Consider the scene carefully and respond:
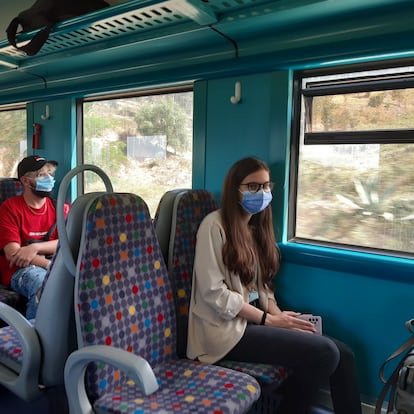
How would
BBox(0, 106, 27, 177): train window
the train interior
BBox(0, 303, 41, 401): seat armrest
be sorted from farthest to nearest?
BBox(0, 106, 27, 177): train window
the train interior
BBox(0, 303, 41, 401): seat armrest

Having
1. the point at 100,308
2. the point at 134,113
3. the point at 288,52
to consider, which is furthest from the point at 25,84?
the point at 100,308

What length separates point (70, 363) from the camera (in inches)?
58.9

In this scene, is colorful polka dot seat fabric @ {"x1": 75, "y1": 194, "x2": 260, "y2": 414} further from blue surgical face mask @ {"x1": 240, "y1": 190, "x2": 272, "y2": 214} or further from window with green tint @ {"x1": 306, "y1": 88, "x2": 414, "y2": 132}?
window with green tint @ {"x1": 306, "y1": 88, "x2": 414, "y2": 132}

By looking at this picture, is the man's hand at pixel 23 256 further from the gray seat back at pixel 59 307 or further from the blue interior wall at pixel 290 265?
the blue interior wall at pixel 290 265

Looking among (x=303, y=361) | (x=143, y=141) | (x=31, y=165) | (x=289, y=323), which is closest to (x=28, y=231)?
(x=31, y=165)

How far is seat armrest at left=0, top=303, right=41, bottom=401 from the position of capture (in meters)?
1.74

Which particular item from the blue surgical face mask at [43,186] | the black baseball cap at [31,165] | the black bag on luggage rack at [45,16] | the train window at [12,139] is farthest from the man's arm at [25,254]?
the train window at [12,139]

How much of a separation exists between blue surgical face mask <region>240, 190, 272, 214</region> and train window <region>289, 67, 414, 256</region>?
412 mm

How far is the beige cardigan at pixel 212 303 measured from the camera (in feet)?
6.33

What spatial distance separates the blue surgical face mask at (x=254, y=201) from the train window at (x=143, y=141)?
0.89 metres

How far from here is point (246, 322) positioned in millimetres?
2020

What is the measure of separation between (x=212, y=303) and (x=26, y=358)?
30.8 inches

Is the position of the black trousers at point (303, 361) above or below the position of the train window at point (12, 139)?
below

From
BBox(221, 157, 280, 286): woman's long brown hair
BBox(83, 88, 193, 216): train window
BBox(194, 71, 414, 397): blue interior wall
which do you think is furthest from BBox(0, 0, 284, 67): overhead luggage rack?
BBox(221, 157, 280, 286): woman's long brown hair
